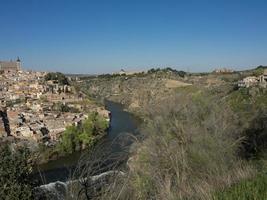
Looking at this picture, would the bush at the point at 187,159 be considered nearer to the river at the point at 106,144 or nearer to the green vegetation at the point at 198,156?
the green vegetation at the point at 198,156

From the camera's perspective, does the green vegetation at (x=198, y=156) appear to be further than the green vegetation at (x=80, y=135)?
No

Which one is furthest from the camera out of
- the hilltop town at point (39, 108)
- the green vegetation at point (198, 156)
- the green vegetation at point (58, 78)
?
the green vegetation at point (58, 78)

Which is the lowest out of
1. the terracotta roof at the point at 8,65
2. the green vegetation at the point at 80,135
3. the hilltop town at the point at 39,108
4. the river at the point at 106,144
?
the river at the point at 106,144

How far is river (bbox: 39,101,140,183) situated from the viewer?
13.7 m

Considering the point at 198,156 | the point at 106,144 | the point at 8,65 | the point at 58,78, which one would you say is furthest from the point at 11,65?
the point at 198,156

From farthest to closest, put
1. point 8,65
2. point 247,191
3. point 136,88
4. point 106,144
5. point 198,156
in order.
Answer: point 8,65
point 136,88
point 106,144
point 198,156
point 247,191

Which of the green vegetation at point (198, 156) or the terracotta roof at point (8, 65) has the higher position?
the terracotta roof at point (8, 65)

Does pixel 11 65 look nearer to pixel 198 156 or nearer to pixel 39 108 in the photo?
pixel 39 108

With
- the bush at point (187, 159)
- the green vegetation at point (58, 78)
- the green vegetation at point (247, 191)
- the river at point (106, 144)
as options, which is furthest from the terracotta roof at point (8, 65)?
the green vegetation at point (247, 191)

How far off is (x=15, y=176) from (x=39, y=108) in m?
36.7

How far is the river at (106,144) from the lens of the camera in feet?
45.1

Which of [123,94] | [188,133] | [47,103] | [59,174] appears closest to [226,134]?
[188,133]

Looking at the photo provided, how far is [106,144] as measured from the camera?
7.25 m

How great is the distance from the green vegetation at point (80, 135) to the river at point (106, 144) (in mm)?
733
